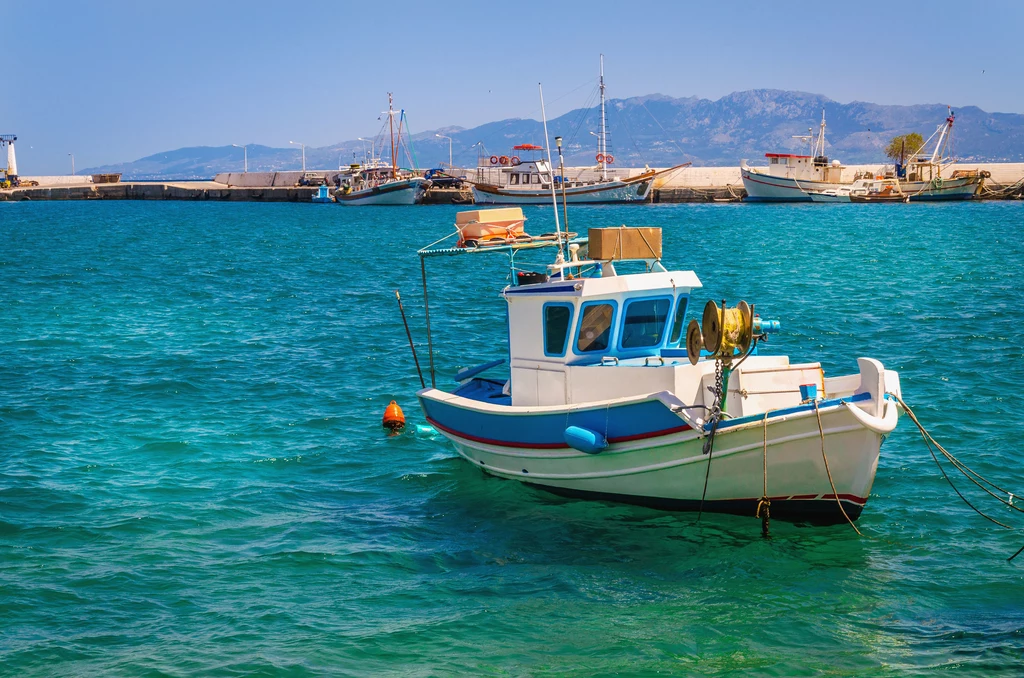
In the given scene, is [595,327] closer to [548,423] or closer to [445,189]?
[548,423]

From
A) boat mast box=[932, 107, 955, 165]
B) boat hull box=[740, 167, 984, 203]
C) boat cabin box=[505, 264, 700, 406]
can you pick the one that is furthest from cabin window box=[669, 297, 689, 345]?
boat mast box=[932, 107, 955, 165]

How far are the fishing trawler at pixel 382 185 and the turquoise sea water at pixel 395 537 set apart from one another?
70.9 meters

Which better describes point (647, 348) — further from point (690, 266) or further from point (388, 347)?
point (690, 266)

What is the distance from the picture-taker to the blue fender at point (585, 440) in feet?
37.9

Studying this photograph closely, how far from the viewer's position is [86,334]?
25.1 m

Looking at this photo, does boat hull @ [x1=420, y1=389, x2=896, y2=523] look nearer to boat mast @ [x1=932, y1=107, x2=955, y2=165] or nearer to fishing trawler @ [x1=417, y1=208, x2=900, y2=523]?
fishing trawler @ [x1=417, y1=208, x2=900, y2=523]

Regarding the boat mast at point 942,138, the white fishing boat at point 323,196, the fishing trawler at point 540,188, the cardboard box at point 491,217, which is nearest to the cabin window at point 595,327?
the cardboard box at point 491,217

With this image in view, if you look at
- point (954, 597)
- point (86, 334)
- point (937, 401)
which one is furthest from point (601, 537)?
point (86, 334)

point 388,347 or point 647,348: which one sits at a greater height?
point 647,348

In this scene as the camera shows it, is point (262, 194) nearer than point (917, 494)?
No

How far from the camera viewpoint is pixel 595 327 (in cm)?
1254

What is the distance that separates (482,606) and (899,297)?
951 inches

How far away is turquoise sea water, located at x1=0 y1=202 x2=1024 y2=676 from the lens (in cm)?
903

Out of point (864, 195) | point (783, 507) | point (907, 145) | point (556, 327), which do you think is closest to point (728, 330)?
point (783, 507)
